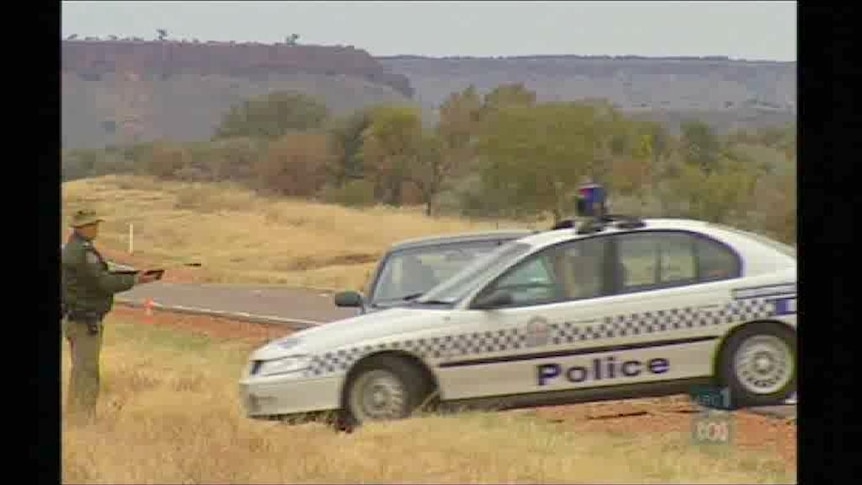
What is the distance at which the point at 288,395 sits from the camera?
1003 cm

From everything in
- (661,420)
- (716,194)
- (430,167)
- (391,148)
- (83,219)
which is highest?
(391,148)

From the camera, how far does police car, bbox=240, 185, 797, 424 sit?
9812mm

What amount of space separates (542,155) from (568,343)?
31.7 meters

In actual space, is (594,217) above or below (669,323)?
above

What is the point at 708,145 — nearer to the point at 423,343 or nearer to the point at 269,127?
the point at 269,127

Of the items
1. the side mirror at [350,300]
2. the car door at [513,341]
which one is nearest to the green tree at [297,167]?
the side mirror at [350,300]

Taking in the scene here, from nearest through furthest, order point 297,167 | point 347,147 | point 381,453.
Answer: point 381,453 < point 347,147 < point 297,167

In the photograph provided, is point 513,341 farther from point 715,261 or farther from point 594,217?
point 715,261

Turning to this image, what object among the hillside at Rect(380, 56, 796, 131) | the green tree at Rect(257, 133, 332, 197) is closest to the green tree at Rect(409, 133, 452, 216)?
the green tree at Rect(257, 133, 332, 197)

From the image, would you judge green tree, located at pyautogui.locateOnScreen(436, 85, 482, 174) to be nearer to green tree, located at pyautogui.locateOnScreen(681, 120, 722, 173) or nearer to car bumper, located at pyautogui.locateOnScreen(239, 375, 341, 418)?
green tree, located at pyautogui.locateOnScreen(681, 120, 722, 173)

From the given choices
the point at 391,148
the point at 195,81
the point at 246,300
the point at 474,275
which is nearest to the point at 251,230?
the point at 391,148

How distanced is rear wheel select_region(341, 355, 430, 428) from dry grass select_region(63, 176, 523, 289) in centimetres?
2021

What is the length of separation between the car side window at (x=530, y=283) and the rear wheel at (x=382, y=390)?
71cm

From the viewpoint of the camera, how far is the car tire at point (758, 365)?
984cm
